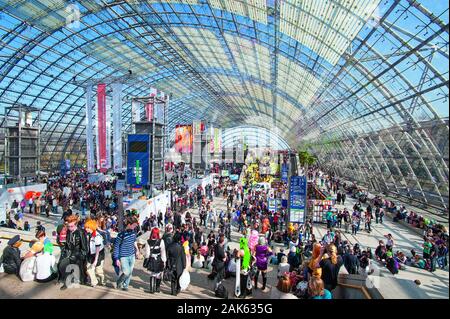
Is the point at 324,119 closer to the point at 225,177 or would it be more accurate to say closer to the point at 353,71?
the point at 225,177

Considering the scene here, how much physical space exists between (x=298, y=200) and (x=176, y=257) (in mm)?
7719

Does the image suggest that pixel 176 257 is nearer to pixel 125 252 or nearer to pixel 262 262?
pixel 125 252

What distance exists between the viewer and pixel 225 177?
35531 millimetres

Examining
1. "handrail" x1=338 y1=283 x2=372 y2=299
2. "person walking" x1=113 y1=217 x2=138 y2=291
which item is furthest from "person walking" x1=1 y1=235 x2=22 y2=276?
"handrail" x1=338 y1=283 x2=372 y2=299

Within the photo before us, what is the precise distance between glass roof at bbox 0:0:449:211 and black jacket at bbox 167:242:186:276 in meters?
4.30

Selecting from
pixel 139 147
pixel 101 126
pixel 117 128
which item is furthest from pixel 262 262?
pixel 101 126

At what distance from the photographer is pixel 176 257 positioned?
5.52m

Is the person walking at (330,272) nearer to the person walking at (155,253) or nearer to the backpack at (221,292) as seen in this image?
the backpack at (221,292)

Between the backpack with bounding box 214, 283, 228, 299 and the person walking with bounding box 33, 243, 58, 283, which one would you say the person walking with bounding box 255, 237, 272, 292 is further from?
the person walking with bounding box 33, 243, 58, 283

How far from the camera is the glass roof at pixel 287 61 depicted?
41.1 ft

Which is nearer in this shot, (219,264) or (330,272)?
(330,272)

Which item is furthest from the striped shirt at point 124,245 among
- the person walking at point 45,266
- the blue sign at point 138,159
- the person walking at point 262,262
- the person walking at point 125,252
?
the blue sign at point 138,159

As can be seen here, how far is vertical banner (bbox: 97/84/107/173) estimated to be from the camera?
22.6 meters
